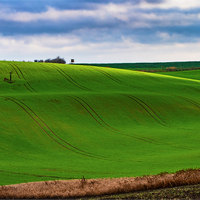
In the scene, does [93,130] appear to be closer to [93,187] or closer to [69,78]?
[93,187]

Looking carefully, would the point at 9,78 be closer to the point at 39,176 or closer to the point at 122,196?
the point at 39,176

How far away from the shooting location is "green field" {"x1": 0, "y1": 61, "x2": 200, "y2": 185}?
17.0 metres

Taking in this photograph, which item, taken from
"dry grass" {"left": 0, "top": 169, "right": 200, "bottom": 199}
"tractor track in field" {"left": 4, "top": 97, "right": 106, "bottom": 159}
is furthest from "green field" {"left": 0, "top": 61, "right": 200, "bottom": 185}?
"dry grass" {"left": 0, "top": 169, "right": 200, "bottom": 199}

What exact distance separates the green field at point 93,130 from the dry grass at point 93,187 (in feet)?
16.3

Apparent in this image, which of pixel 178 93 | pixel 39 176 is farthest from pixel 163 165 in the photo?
pixel 178 93

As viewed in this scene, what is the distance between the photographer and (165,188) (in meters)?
8.67

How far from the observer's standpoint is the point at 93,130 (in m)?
26.9

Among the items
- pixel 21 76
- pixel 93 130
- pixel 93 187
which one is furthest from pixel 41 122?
pixel 21 76

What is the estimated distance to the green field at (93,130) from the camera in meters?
17.0

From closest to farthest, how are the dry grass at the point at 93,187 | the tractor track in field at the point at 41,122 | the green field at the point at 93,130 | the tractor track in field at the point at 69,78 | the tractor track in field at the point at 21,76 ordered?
the dry grass at the point at 93,187, the green field at the point at 93,130, the tractor track in field at the point at 41,122, the tractor track in field at the point at 21,76, the tractor track in field at the point at 69,78

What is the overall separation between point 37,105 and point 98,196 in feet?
81.0

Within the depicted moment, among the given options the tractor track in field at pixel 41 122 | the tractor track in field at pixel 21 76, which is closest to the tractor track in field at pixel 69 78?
the tractor track in field at pixel 21 76

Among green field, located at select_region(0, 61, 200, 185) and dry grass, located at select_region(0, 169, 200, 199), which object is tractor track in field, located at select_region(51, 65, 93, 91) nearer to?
green field, located at select_region(0, 61, 200, 185)

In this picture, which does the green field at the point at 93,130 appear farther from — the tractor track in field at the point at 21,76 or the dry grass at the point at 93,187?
the dry grass at the point at 93,187
